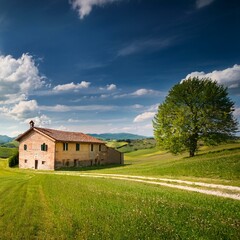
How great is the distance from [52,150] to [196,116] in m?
32.8

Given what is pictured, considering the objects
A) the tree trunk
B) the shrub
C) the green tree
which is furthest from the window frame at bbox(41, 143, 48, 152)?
the tree trunk

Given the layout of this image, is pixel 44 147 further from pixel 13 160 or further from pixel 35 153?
pixel 13 160

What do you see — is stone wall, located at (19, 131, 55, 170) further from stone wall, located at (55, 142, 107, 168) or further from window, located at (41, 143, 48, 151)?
stone wall, located at (55, 142, 107, 168)

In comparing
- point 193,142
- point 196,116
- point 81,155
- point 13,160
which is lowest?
point 13,160

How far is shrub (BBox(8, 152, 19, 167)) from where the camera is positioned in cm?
6700

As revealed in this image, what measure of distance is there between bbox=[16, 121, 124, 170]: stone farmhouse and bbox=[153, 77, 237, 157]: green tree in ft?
80.6

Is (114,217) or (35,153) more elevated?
(35,153)

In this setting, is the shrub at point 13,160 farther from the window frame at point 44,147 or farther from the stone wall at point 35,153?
the window frame at point 44,147

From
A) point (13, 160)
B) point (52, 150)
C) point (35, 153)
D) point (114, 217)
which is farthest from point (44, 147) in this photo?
point (114, 217)

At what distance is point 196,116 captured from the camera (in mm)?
47594

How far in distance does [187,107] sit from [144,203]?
117 feet

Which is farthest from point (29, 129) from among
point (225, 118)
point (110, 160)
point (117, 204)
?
point (117, 204)

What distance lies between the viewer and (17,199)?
17.8 meters

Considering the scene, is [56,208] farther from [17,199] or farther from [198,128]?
[198,128]
